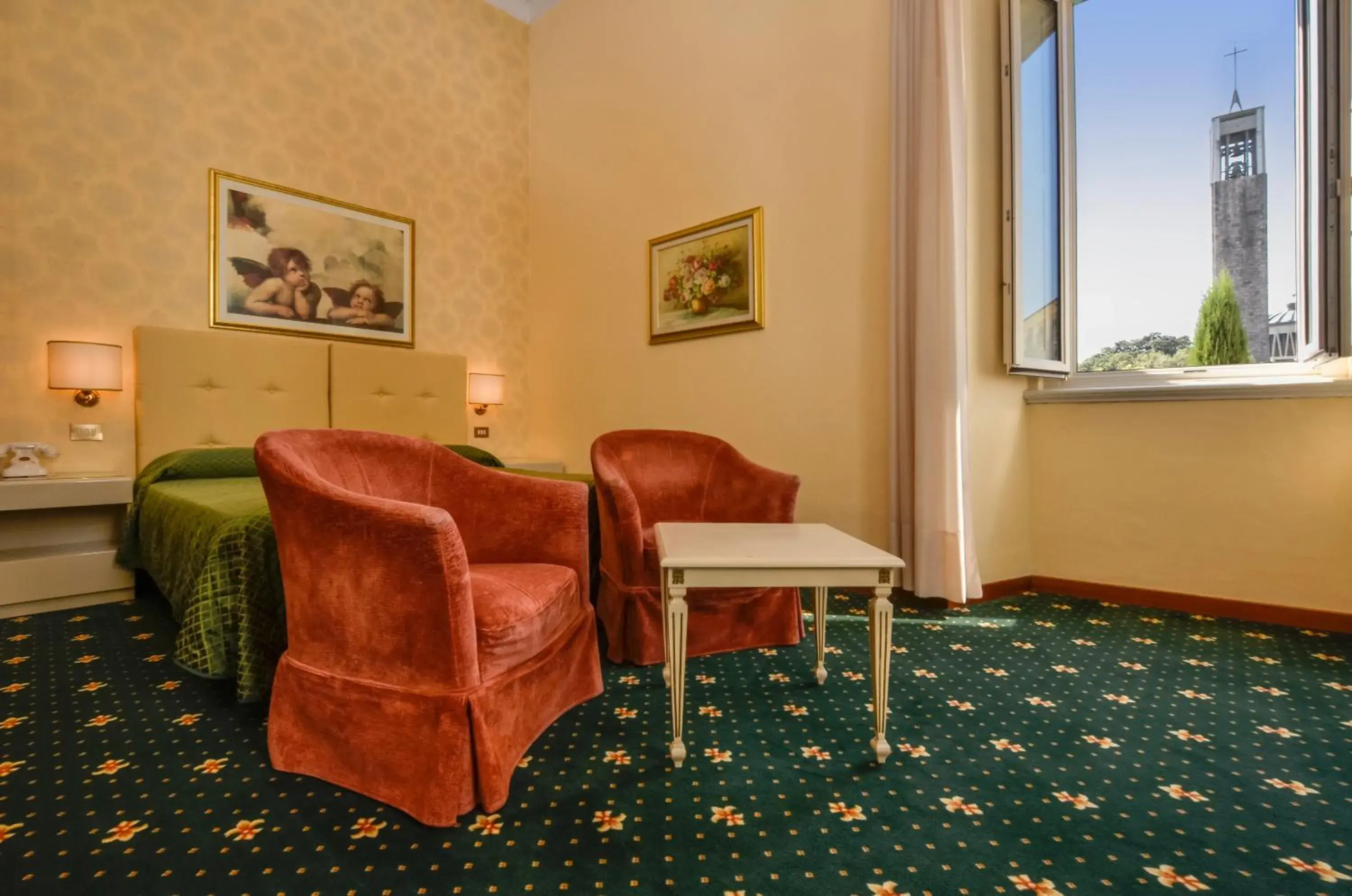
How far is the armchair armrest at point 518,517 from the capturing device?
1.98 m

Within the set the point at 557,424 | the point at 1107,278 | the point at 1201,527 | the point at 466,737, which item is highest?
the point at 1107,278

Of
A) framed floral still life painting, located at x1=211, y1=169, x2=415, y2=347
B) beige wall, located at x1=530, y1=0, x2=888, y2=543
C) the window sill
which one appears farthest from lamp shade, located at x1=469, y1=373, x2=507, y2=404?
the window sill

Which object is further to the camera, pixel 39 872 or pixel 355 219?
pixel 355 219

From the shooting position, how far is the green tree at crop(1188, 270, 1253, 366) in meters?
3.08

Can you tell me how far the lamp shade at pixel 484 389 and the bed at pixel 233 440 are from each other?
81 mm

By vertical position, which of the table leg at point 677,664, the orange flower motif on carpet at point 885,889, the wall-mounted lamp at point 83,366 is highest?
the wall-mounted lamp at point 83,366

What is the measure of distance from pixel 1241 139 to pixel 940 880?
3.77 meters

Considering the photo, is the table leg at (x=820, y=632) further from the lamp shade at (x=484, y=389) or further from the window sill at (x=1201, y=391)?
the lamp shade at (x=484, y=389)

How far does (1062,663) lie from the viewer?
90.6 inches

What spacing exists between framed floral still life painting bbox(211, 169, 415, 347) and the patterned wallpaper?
10 centimetres

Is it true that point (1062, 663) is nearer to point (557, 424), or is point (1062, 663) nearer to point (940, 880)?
point (940, 880)

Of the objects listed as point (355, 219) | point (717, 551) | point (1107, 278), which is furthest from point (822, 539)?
point (355, 219)

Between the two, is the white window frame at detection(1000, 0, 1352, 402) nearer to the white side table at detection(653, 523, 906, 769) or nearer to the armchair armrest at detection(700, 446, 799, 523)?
the armchair armrest at detection(700, 446, 799, 523)

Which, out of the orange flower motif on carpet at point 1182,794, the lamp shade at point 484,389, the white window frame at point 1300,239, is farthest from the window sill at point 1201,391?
the lamp shade at point 484,389
